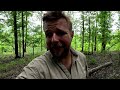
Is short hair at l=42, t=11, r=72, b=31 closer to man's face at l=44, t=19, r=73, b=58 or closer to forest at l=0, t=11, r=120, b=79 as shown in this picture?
man's face at l=44, t=19, r=73, b=58

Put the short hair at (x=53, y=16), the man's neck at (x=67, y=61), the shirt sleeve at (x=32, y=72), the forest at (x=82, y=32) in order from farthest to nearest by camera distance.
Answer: the forest at (x=82, y=32)
the man's neck at (x=67, y=61)
the short hair at (x=53, y=16)
the shirt sleeve at (x=32, y=72)

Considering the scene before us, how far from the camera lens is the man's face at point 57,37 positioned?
1095 millimetres

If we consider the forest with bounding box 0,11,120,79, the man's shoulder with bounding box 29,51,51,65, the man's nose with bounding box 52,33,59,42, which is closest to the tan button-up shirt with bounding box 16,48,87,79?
the man's shoulder with bounding box 29,51,51,65

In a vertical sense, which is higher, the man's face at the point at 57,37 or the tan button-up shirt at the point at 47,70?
the man's face at the point at 57,37

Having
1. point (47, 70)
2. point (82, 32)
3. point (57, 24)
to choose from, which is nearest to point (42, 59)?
point (47, 70)

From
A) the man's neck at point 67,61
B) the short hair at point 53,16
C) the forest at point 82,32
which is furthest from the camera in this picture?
the forest at point 82,32

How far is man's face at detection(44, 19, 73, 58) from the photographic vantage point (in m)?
1.10

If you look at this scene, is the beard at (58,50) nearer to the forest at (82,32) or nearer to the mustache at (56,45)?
the mustache at (56,45)

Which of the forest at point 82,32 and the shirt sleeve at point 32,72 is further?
the forest at point 82,32

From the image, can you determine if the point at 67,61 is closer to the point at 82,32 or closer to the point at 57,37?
the point at 57,37

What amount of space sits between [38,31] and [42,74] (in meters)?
21.5

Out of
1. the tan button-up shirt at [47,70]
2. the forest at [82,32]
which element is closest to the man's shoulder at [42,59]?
the tan button-up shirt at [47,70]
